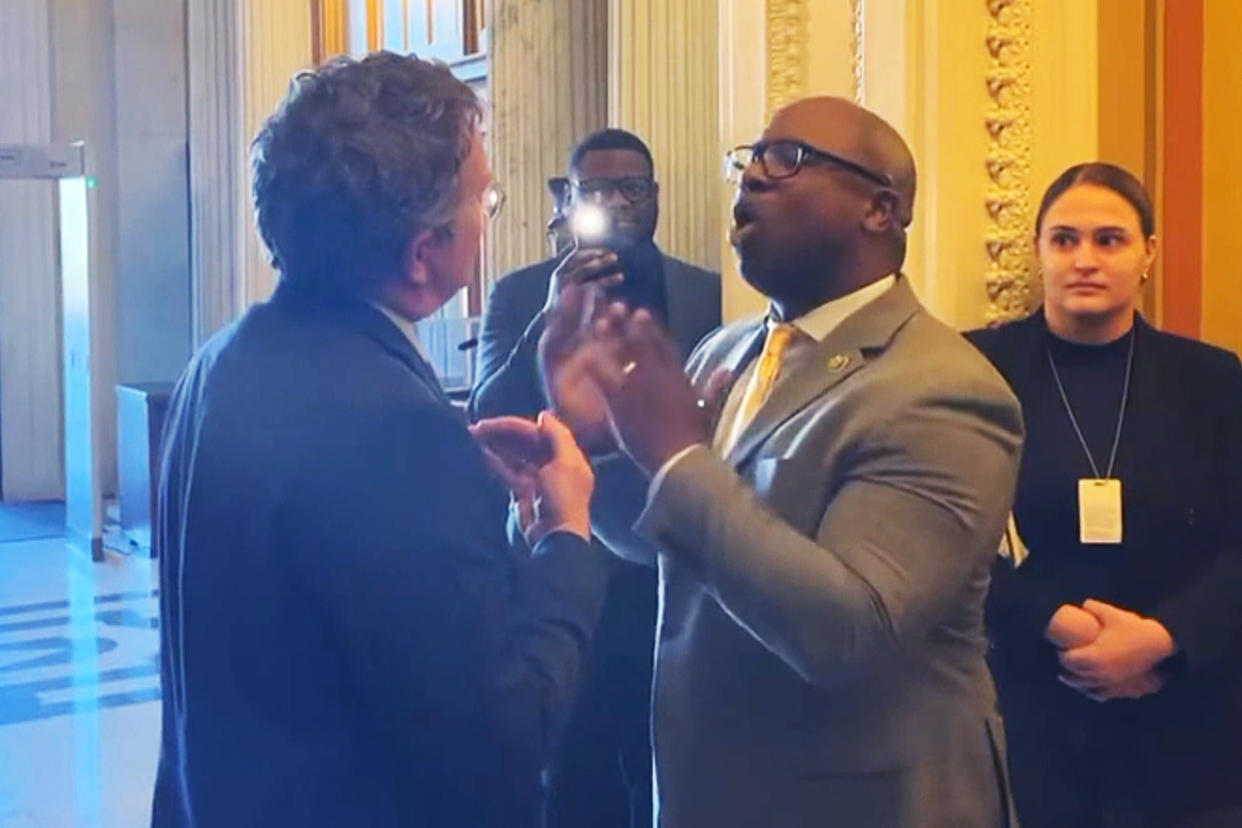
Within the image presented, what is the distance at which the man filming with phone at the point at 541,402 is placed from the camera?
3152 millimetres

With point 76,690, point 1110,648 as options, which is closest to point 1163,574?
point 1110,648

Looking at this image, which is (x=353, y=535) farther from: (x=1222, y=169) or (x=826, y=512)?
(x=1222, y=169)

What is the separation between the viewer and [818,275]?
163 cm

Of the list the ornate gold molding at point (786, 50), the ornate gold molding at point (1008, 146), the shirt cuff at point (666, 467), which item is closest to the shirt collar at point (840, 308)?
the shirt cuff at point (666, 467)

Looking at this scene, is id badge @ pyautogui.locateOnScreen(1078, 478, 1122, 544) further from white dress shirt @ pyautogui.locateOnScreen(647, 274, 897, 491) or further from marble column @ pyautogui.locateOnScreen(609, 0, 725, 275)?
marble column @ pyautogui.locateOnScreen(609, 0, 725, 275)

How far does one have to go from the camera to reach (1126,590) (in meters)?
2.30

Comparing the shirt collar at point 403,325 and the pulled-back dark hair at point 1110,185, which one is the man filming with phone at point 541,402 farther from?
the shirt collar at point 403,325

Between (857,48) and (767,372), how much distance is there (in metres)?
1.30

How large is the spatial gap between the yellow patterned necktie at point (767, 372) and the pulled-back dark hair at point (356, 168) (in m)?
0.44

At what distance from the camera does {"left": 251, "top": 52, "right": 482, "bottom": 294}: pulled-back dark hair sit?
136 centimetres

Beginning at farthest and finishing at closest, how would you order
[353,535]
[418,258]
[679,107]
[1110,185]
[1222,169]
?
1. [679,107]
2. [1222,169]
3. [1110,185]
4. [418,258]
5. [353,535]

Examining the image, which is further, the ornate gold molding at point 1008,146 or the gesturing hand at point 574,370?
the ornate gold molding at point 1008,146

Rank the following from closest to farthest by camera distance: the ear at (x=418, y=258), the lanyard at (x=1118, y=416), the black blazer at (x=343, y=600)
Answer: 1. the black blazer at (x=343, y=600)
2. the ear at (x=418, y=258)
3. the lanyard at (x=1118, y=416)

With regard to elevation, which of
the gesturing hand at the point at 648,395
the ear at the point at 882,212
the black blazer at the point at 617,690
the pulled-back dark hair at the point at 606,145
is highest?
the pulled-back dark hair at the point at 606,145
